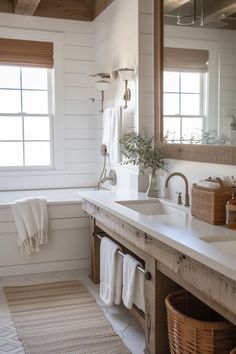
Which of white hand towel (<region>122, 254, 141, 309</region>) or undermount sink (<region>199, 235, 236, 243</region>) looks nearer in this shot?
undermount sink (<region>199, 235, 236, 243</region>)

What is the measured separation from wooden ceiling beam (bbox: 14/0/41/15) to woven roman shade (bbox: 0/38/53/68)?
0.29 metres

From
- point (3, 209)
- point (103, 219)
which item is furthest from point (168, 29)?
point (3, 209)

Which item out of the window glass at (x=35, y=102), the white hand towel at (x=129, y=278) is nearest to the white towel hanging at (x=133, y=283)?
the white hand towel at (x=129, y=278)

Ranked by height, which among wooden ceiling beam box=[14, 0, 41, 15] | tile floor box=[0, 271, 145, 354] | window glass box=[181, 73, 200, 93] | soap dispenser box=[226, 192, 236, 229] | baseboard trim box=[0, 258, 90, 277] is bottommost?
tile floor box=[0, 271, 145, 354]

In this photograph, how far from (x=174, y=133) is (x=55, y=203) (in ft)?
4.24

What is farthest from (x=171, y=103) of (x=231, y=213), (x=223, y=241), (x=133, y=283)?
(x=223, y=241)

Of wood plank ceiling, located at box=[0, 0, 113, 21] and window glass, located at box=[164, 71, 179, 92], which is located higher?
wood plank ceiling, located at box=[0, 0, 113, 21]

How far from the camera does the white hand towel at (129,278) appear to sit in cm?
257

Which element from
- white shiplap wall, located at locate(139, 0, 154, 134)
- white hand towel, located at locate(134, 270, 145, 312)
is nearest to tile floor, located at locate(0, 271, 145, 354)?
white hand towel, located at locate(134, 270, 145, 312)

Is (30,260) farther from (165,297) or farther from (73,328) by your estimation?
(165,297)

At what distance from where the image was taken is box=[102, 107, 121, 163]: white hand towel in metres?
3.77

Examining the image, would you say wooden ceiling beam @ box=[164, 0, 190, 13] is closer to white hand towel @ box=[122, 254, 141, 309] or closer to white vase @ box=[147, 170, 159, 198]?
white vase @ box=[147, 170, 159, 198]

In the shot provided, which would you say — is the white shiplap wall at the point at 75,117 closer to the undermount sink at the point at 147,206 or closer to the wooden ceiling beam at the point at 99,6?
the wooden ceiling beam at the point at 99,6

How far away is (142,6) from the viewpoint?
11.1 feet
